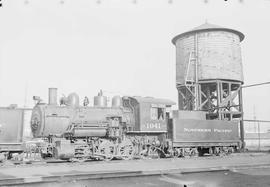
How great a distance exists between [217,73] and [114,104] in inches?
555

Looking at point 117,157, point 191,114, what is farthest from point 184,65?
point 117,157

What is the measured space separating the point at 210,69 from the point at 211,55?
1349mm

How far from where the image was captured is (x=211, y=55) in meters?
29.1

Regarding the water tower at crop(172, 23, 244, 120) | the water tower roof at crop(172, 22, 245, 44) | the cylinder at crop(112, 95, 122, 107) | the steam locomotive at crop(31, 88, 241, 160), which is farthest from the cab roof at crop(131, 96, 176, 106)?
the water tower roof at crop(172, 22, 245, 44)

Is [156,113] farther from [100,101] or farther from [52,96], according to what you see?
[52,96]

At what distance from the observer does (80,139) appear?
15844 mm

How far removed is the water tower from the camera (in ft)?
93.9

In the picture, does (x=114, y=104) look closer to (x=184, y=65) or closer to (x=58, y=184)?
(x=58, y=184)

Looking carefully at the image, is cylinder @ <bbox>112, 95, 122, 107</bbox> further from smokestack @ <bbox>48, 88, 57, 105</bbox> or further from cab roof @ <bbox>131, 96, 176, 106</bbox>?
smokestack @ <bbox>48, 88, 57, 105</bbox>

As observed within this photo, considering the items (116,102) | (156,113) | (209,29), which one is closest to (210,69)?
(209,29)

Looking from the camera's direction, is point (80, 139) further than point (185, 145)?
No

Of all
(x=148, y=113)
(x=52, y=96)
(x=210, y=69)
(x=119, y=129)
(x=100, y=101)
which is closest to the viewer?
(x=52, y=96)

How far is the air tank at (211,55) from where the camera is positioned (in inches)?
1133

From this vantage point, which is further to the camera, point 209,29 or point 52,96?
point 209,29
